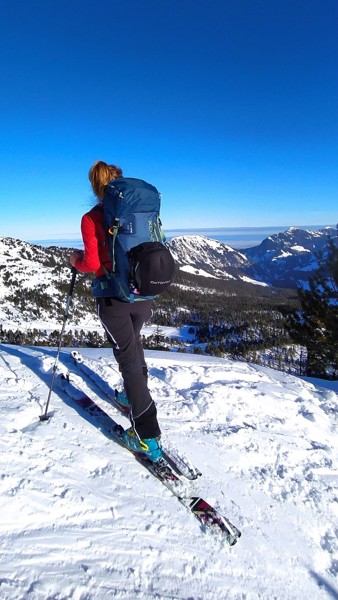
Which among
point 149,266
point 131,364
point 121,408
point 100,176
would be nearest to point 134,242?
point 149,266

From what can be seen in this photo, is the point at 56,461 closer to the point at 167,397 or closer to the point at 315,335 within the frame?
the point at 167,397

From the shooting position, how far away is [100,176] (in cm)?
450

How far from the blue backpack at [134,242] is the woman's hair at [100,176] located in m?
0.39

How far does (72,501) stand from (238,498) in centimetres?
225

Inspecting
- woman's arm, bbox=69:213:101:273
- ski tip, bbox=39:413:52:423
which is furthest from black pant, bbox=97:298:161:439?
ski tip, bbox=39:413:52:423

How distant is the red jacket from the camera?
4184 mm

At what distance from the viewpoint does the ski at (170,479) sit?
392 centimetres

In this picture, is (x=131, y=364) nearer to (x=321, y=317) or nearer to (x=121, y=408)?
(x=121, y=408)

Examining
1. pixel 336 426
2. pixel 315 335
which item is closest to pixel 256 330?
pixel 315 335

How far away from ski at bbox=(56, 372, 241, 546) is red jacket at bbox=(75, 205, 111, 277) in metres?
2.48

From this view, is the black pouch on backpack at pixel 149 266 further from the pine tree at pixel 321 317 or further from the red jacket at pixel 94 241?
the pine tree at pixel 321 317

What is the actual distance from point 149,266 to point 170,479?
2754mm

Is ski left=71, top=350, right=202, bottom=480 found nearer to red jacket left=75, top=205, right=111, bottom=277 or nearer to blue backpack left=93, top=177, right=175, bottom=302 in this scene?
blue backpack left=93, top=177, right=175, bottom=302

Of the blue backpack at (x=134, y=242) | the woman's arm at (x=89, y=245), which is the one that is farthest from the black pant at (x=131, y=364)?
the woman's arm at (x=89, y=245)
